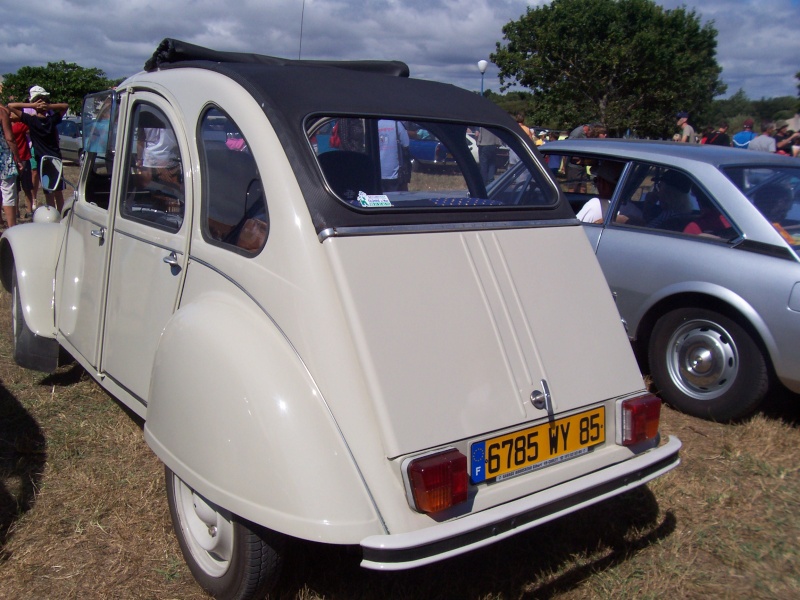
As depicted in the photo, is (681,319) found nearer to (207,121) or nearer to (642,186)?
(642,186)

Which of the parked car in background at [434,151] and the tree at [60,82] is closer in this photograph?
the parked car in background at [434,151]

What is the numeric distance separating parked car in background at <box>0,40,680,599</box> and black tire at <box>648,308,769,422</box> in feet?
5.52

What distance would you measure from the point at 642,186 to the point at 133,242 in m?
3.39

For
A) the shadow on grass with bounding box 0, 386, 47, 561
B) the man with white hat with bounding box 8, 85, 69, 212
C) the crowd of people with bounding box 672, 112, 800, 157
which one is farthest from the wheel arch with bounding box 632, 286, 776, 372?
the crowd of people with bounding box 672, 112, 800, 157

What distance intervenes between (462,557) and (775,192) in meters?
3.14

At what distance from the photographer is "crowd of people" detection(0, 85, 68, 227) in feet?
28.5

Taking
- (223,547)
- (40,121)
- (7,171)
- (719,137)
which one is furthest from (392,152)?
(719,137)

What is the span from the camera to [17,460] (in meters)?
3.76

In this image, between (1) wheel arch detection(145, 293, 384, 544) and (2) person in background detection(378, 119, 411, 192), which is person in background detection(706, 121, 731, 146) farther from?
(1) wheel arch detection(145, 293, 384, 544)

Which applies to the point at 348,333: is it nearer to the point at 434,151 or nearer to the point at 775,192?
the point at 434,151

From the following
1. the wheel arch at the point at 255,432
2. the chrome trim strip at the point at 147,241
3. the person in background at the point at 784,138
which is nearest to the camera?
the wheel arch at the point at 255,432

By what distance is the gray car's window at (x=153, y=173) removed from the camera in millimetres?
3154

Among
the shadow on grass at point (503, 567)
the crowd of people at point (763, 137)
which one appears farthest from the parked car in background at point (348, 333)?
the crowd of people at point (763, 137)

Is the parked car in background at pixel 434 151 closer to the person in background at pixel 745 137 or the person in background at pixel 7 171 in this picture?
the person in background at pixel 7 171
